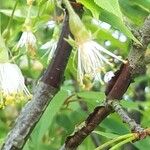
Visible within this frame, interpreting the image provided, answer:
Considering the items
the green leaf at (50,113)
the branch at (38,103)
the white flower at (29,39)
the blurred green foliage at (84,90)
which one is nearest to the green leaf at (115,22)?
the blurred green foliage at (84,90)

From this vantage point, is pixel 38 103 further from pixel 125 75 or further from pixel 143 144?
pixel 143 144

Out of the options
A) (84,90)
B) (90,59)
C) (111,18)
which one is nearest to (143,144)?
(84,90)

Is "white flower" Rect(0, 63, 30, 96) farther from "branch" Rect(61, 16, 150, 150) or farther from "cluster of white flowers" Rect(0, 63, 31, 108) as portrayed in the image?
"branch" Rect(61, 16, 150, 150)

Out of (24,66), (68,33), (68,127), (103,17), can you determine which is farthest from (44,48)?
(24,66)

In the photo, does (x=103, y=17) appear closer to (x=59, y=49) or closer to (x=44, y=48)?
(x=59, y=49)

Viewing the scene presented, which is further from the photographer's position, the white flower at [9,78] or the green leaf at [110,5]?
the white flower at [9,78]

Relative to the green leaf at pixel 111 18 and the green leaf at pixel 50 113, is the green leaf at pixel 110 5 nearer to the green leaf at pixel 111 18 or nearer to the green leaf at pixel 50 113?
the green leaf at pixel 111 18

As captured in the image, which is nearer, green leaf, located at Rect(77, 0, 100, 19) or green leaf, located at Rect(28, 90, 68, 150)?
green leaf, located at Rect(77, 0, 100, 19)

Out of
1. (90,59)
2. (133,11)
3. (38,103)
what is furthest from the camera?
(133,11)

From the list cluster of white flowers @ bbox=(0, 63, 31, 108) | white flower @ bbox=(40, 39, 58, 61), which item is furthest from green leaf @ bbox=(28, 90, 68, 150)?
cluster of white flowers @ bbox=(0, 63, 31, 108)

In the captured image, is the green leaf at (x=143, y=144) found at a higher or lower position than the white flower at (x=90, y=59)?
lower
